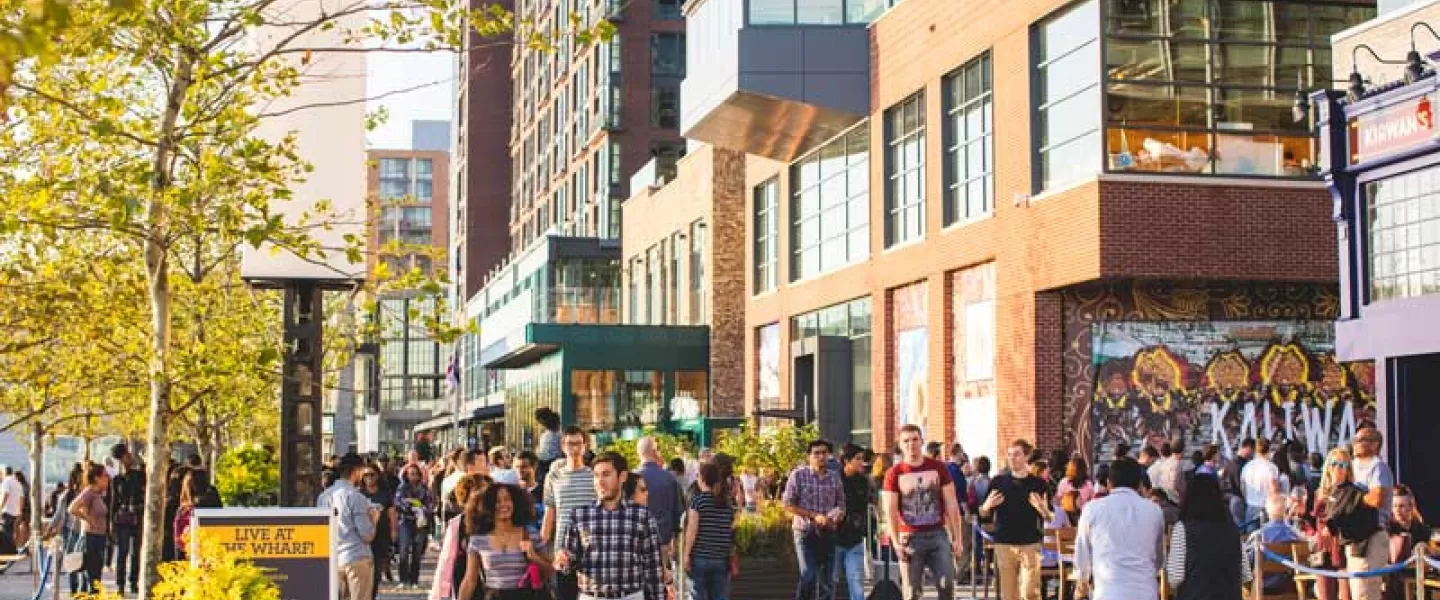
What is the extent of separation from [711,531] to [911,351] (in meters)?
22.9

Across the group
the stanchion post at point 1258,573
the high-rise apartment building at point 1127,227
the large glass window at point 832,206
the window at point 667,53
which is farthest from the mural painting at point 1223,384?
the window at point 667,53

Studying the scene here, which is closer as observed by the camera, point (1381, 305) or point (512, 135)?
point (1381, 305)

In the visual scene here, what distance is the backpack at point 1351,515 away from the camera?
16.3 meters

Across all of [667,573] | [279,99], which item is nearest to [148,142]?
[279,99]

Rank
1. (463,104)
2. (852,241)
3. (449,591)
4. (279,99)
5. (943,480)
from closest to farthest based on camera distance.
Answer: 1. (449,591)
2. (279,99)
3. (943,480)
4. (852,241)
5. (463,104)

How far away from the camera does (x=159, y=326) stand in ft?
44.2

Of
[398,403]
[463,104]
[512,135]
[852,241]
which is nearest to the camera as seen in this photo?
[852,241]

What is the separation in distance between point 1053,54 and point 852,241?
11.3 m

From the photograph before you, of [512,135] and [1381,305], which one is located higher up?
[512,135]

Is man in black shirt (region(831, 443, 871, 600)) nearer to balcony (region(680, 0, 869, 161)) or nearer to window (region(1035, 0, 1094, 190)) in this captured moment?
window (region(1035, 0, 1094, 190))

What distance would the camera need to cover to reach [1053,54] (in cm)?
3238

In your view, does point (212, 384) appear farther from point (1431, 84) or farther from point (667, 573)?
point (1431, 84)

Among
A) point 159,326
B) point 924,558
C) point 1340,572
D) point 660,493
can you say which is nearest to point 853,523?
point 924,558

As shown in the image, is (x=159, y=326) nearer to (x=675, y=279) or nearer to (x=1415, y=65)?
(x=1415, y=65)
